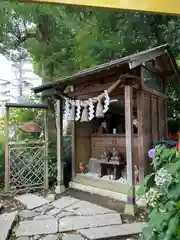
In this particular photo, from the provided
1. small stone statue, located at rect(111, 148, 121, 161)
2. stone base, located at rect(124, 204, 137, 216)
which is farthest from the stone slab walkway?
small stone statue, located at rect(111, 148, 121, 161)

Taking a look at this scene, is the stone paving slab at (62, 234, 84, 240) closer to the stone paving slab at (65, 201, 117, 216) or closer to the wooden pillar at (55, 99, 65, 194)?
the stone paving slab at (65, 201, 117, 216)

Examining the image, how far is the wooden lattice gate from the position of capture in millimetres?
5043

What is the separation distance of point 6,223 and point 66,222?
832 millimetres

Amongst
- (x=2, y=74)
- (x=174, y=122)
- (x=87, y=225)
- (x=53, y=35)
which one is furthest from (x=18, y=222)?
(x=2, y=74)

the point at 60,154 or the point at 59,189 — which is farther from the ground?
the point at 60,154

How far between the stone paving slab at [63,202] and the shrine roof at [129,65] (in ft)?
7.60

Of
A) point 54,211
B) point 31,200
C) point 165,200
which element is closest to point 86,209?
point 54,211

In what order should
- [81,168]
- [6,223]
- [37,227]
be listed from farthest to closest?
[81,168] < [6,223] < [37,227]

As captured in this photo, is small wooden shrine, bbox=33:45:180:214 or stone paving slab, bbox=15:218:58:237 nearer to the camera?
stone paving slab, bbox=15:218:58:237

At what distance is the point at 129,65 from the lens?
3775mm

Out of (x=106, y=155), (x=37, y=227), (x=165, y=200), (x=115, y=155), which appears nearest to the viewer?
(x=165, y=200)

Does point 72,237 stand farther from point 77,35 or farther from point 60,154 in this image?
point 77,35

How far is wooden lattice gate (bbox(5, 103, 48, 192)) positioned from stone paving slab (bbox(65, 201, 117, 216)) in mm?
1458

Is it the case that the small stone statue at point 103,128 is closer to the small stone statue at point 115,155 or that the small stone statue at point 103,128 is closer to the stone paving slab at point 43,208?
the small stone statue at point 115,155
